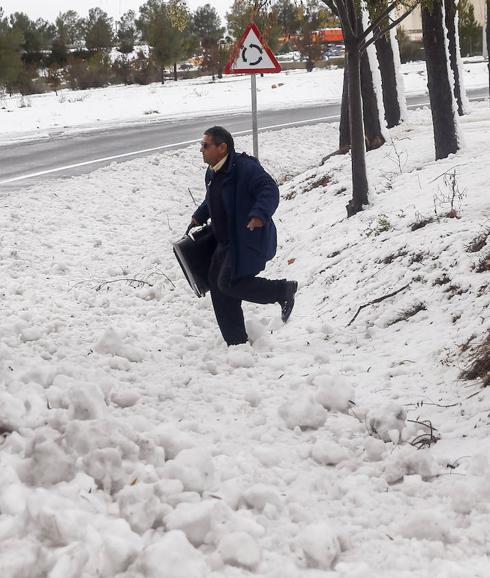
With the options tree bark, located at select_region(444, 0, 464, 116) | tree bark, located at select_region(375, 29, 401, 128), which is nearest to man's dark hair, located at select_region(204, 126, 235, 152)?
tree bark, located at select_region(375, 29, 401, 128)

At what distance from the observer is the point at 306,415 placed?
12.8ft

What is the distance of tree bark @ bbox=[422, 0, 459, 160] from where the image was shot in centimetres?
1001

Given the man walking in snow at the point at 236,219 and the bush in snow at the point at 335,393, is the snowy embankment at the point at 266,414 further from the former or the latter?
the man walking in snow at the point at 236,219

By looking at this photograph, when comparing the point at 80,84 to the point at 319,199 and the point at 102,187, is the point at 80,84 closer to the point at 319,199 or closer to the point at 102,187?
the point at 102,187

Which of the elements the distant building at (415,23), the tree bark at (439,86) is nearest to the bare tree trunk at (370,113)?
the tree bark at (439,86)

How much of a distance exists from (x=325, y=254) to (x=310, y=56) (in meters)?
38.8

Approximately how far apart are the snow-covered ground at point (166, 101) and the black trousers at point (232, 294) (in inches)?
604

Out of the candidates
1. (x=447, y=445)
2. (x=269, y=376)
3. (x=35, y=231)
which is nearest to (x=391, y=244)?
(x=269, y=376)

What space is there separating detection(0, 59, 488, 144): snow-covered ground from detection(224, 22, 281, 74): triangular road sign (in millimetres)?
10962

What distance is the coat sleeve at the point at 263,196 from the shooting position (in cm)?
498

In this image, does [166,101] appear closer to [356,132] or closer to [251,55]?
[251,55]

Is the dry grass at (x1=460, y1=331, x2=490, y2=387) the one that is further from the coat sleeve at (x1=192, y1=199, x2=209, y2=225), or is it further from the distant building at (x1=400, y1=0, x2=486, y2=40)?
the distant building at (x1=400, y1=0, x2=486, y2=40)

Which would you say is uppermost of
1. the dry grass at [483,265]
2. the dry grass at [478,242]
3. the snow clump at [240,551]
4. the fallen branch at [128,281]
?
the dry grass at [478,242]

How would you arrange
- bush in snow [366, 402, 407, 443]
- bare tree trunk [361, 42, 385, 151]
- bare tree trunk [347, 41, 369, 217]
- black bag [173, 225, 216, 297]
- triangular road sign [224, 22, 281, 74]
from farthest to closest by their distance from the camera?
bare tree trunk [361, 42, 385, 151] < triangular road sign [224, 22, 281, 74] < bare tree trunk [347, 41, 369, 217] < black bag [173, 225, 216, 297] < bush in snow [366, 402, 407, 443]
